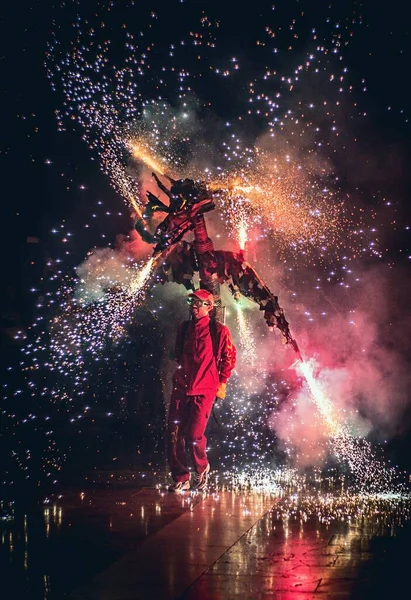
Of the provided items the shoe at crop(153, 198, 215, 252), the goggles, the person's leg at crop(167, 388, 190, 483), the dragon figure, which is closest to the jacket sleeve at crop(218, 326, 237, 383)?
the goggles

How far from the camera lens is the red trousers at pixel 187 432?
946cm

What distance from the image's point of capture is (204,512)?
8102 mm

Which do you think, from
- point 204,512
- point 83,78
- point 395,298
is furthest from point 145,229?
point 395,298

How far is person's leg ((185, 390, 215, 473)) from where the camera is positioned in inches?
372

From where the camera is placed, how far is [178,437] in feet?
31.5

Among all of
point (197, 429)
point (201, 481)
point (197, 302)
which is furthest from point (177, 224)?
point (201, 481)

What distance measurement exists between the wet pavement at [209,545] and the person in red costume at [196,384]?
344 mm

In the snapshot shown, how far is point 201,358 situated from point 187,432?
2.83 ft

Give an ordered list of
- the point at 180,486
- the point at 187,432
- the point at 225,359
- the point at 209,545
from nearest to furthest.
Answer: the point at 209,545 < the point at 180,486 < the point at 187,432 < the point at 225,359

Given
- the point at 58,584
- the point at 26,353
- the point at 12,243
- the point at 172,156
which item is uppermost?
the point at 172,156

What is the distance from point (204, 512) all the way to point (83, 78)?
22.2 ft

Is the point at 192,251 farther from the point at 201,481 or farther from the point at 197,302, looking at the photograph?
the point at 201,481

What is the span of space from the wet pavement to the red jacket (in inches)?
47.7

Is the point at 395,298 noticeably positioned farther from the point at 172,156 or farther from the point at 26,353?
the point at 26,353
